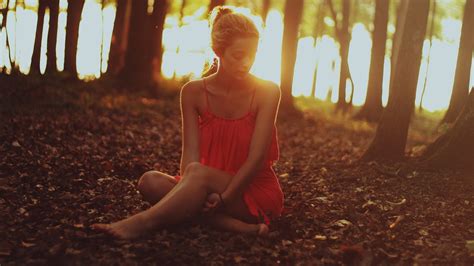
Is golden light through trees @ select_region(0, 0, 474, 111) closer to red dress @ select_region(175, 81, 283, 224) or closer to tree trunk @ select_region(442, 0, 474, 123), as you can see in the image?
tree trunk @ select_region(442, 0, 474, 123)

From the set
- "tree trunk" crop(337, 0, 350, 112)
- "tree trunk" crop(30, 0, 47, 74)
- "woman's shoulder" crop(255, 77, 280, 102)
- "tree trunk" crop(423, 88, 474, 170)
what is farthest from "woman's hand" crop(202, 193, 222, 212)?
"tree trunk" crop(337, 0, 350, 112)

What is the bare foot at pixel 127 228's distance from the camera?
12.8 ft

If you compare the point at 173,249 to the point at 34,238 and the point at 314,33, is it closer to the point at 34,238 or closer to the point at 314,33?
the point at 34,238

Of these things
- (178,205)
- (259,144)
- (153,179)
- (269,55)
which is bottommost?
(178,205)

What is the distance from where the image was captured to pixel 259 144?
425 cm

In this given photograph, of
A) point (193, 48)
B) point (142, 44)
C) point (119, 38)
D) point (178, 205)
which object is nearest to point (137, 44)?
point (142, 44)

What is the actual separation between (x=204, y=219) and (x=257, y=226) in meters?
Result: 0.43

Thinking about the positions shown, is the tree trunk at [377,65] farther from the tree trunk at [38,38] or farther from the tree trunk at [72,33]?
the tree trunk at [38,38]

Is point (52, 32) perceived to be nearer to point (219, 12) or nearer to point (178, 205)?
point (219, 12)

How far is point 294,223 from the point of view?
4789mm

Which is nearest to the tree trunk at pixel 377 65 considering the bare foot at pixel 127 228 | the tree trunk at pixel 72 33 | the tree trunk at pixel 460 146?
the tree trunk at pixel 72 33

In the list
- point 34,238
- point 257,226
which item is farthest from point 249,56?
point 34,238

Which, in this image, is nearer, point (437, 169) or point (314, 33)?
point (437, 169)

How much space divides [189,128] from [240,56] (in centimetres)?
73
